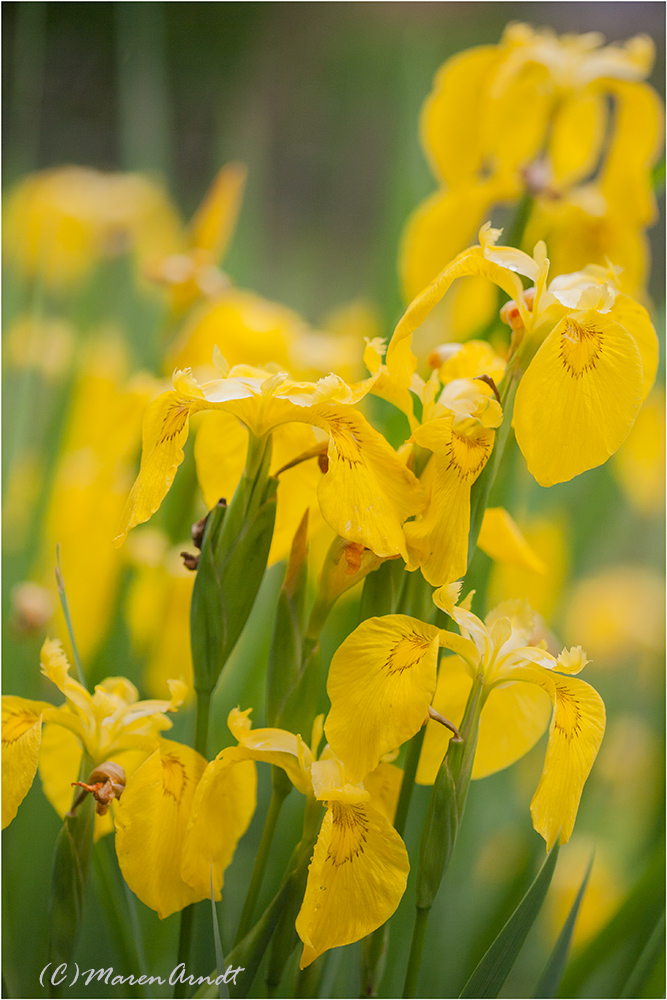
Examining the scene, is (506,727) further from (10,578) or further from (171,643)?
(10,578)

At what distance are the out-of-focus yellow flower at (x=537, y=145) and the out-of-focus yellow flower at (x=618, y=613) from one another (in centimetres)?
35

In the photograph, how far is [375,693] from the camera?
0.24m

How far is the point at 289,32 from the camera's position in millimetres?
1287

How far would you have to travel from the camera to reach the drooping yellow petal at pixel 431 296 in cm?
26

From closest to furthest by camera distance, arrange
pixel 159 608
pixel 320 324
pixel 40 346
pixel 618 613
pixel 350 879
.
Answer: pixel 350 879, pixel 159 608, pixel 40 346, pixel 618 613, pixel 320 324

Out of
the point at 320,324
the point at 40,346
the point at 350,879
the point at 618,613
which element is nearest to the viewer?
the point at 350,879

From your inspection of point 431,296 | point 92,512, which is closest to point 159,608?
point 92,512

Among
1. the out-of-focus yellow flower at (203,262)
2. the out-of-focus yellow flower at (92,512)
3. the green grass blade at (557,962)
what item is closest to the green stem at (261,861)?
the green grass blade at (557,962)

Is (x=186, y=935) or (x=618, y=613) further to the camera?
(x=618, y=613)

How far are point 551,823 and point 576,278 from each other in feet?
0.65

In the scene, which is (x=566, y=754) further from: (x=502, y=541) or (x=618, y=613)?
(x=618, y=613)

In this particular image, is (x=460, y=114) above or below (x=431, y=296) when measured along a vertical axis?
above

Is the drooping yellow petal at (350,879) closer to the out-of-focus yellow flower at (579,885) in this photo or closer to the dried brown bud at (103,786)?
the dried brown bud at (103,786)

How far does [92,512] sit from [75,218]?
514 mm
